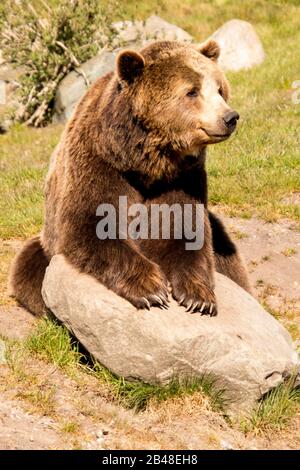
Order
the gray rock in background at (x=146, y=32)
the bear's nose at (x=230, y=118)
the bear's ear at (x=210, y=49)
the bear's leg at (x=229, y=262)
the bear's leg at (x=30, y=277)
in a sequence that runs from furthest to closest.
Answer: the gray rock in background at (x=146, y=32), the bear's leg at (x=229, y=262), the bear's leg at (x=30, y=277), the bear's ear at (x=210, y=49), the bear's nose at (x=230, y=118)

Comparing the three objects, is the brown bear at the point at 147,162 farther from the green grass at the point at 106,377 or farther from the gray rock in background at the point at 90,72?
the gray rock in background at the point at 90,72

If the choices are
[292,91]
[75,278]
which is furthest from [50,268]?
[292,91]

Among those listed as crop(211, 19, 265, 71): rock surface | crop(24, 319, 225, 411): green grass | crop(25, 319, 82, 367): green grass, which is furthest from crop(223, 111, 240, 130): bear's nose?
crop(211, 19, 265, 71): rock surface

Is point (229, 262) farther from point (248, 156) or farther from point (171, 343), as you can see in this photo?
point (248, 156)

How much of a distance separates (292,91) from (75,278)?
883 centimetres

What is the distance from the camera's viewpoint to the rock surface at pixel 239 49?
15250 mm

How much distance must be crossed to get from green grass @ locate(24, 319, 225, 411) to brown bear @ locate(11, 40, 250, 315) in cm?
49

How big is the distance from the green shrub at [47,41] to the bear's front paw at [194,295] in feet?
32.8

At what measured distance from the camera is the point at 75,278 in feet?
16.3

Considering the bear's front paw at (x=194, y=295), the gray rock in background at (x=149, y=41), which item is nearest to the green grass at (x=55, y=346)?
the bear's front paw at (x=194, y=295)

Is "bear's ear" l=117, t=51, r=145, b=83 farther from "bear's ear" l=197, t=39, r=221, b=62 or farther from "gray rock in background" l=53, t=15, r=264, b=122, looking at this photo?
"gray rock in background" l=53, t=15, r=264, b=122

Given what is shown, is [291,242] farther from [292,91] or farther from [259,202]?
[292,91]

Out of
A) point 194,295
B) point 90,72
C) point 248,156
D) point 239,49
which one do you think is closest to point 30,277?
point 194,295

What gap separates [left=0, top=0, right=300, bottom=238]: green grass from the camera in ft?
28.0
